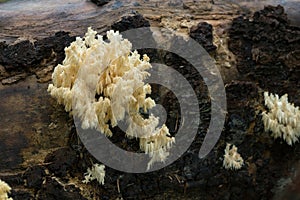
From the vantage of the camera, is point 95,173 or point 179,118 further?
point 179,118

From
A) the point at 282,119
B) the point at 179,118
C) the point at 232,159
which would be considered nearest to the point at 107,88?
the point at 179,118

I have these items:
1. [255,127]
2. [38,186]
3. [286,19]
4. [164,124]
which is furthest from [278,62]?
[38,186]

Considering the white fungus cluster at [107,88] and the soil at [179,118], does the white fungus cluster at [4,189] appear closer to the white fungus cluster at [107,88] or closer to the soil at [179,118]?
the soil at [179,118]

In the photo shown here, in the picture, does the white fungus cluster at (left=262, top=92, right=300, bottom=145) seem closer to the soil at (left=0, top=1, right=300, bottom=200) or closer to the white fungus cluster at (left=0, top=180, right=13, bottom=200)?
the soil at (left=0, top=1, right=300, bottom=200)

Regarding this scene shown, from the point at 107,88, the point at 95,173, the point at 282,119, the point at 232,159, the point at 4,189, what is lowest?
the point at 232,159

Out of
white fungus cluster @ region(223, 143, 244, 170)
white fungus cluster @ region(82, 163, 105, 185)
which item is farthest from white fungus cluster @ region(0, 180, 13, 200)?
white fungus cluster @ region(223, 143, 244, 170)

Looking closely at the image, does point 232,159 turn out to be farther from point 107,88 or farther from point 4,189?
point 4,189

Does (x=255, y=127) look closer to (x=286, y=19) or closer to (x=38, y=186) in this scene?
(x=286, y=19)
